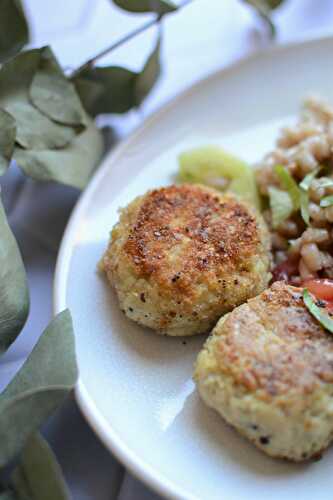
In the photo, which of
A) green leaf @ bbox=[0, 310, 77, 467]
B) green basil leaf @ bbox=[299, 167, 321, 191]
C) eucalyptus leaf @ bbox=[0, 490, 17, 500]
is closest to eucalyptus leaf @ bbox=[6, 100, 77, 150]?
green leaf @ bbox=[0, 310, 77, 467]

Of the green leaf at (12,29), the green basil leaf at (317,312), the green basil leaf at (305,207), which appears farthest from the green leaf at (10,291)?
the green basil leaf at (305,207)

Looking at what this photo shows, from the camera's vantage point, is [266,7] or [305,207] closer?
[305,207]

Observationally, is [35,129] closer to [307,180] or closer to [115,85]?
[115,85]

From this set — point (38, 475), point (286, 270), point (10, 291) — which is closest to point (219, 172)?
point (286, 270)

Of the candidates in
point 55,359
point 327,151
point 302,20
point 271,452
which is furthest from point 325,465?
point 302,20

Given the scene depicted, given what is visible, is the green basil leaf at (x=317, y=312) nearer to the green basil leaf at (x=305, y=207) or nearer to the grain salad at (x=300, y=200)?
the grain salad at (x=300, y=200)
